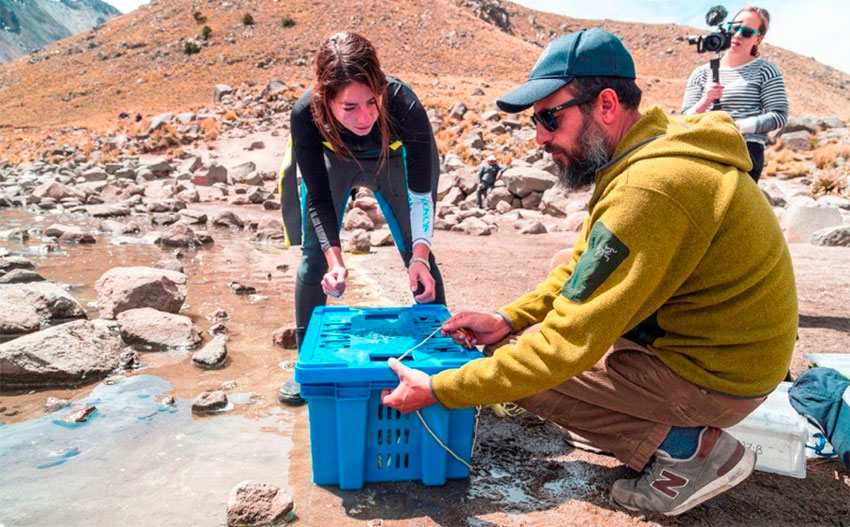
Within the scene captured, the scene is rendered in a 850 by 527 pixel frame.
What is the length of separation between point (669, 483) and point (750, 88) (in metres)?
2.66

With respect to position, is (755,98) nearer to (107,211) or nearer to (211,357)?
(211,357)

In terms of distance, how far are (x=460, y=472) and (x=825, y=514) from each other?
115cm

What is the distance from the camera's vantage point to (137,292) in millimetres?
3631

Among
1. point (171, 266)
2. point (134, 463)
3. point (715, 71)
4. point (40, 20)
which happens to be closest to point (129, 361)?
point (134, 463)

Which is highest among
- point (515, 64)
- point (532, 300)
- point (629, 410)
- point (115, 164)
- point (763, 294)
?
point (515, 64)

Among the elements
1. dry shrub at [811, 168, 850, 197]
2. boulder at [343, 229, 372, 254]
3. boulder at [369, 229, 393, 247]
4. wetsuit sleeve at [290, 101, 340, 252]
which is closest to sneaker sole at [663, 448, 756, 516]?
wetsuit sleeve at [290, 101, 340, 252]

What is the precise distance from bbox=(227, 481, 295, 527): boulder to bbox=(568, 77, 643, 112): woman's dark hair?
1.47 metres

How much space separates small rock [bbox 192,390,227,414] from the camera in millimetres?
2412

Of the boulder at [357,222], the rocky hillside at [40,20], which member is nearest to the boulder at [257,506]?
the boulder at [357,222]

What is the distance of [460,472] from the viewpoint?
194cm

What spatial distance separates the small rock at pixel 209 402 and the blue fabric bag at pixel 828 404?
2254 mm

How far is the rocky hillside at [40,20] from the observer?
132125mm

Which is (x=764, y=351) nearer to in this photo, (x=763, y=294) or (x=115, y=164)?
(x=763, y=294)

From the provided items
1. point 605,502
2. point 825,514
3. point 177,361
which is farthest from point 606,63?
point 177,361
